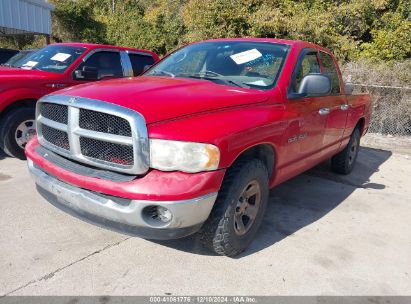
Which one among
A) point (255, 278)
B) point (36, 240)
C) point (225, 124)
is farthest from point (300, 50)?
point (36, 240)

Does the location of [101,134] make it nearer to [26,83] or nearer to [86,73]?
[26,83]

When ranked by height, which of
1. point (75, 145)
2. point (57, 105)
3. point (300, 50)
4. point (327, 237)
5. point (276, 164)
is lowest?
point (327, 237)

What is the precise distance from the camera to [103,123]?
2838 millimetres

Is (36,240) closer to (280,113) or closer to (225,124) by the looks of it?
(225,124)

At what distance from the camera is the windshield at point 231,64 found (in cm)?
377

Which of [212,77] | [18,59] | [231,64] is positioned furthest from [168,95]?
[18,59]

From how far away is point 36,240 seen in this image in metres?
3.40

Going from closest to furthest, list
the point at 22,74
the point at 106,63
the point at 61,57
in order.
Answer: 1. the point at 22,74
2. the point at 61,57
3. the point at 106,63

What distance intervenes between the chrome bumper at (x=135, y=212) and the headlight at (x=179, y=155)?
0.23 meters

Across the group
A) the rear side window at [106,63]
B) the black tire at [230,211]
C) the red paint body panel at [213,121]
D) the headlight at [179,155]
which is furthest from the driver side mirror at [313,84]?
the rear side window at [106,63]

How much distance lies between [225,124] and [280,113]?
81 centimetres

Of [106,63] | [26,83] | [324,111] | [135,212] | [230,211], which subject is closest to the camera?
[135,212]

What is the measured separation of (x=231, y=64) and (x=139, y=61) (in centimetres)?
357

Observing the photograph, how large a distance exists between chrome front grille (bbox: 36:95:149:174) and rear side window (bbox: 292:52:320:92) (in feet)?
6.02
